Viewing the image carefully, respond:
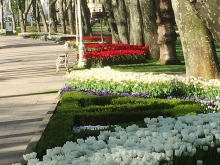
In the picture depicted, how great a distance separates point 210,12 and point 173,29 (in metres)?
17.2

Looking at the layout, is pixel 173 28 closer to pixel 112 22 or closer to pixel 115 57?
pixel 115 57

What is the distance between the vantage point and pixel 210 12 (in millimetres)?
5062

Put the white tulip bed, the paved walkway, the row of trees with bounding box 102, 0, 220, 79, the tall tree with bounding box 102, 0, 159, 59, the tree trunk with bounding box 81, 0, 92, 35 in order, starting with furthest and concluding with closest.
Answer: the tree trunk with bounding box 81, 0, 92, 35 < the tall tree with bounding box 102, 0, 159, 59 < the paved walkway < the row of trees with bounding box 102, 0, 220, 79 < the white tulip bed

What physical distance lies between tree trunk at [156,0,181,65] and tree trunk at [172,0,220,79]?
322 inches

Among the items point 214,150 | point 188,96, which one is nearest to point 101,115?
point 188,96

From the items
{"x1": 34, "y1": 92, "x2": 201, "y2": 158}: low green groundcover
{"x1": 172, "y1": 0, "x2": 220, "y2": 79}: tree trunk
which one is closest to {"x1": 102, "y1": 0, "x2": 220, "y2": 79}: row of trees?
{"x1": 172, "y1": 0, "x2": 220, "y2": 79}: tree trunk

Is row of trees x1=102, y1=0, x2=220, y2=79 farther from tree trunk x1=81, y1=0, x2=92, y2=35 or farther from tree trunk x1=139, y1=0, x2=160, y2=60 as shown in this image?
tree trunk x1=81, y1=0, x2=92, y2=35

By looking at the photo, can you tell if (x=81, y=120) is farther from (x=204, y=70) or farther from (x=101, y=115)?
(x=204, y=70)

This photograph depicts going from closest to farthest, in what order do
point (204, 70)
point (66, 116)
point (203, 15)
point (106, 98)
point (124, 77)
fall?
1. point (203, 15)
2. point (66, 116)
3. point (106, 98)
4. point (124, 77)
5. point (204, 70)

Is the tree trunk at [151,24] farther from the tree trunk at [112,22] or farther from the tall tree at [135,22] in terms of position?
the tree trunk at [112,22]

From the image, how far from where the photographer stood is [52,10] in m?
62.7

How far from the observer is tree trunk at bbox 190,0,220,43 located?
5000 mm

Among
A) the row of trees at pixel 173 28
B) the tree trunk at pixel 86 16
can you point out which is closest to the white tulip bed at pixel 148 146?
the row of trees at pixel 173 28

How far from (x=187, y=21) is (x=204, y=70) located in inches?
51.1
